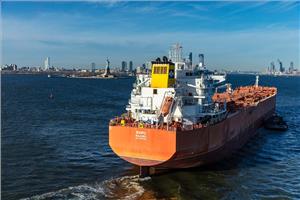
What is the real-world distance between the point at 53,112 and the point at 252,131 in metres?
28.0

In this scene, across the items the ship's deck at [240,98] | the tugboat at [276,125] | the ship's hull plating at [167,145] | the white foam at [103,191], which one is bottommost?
the white foam at [103,191]

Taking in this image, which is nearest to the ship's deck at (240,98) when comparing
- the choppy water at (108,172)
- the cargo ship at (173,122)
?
the choppy water at (108,172)

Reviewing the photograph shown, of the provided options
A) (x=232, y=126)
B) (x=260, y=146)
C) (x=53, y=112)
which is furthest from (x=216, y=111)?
(x=53, y=112)

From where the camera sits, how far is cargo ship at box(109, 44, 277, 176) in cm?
2409

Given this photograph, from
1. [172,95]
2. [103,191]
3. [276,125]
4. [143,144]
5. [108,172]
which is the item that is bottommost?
[103,191]

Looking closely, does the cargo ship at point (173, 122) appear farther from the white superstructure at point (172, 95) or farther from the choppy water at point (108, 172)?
the choppy water at point (108, 172)

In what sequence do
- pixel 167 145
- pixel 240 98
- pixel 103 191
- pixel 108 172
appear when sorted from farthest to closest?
pixel 240 98 → pixel 108 172 → pixel 167 145 → pixel 103 191

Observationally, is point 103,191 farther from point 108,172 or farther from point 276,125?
point 276,125

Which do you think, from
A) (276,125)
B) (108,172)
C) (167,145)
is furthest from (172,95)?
(276,125)

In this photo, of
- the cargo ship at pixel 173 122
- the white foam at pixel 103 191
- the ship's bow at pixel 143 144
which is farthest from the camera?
the cargo ship at pixel 173 122

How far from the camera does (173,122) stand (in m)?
25.9

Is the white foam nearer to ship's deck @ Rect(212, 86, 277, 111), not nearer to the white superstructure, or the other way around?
the white superstructure

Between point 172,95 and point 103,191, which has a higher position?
point 172,95

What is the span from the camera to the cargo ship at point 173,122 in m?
24.1
